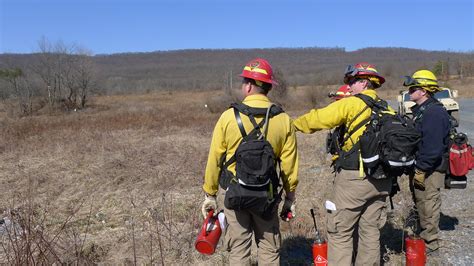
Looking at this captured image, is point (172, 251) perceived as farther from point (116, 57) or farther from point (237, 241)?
point (116, 57)

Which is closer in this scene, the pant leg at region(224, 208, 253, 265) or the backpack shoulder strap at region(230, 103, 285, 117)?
the backpack shoulder strap at region(230, 103, 285, 117)

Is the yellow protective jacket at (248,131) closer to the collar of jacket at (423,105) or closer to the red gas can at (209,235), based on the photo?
the red gas can at (209,235)

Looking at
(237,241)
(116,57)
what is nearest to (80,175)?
(237,241)

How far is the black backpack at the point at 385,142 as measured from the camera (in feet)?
11.0

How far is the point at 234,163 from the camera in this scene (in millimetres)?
3250

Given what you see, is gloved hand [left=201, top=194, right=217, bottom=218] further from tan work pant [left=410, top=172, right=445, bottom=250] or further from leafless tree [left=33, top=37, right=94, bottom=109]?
leafless tree [left=33, top=37, right=94, bottom=109]

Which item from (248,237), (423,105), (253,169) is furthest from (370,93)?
(248,237)

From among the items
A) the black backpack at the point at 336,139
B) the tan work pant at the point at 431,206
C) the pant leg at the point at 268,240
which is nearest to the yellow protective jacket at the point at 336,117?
the black backpack at the point at 336,139

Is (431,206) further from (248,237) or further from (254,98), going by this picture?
(254,98)

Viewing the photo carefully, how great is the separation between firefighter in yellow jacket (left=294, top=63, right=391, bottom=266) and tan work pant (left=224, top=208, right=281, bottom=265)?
0.55 metres

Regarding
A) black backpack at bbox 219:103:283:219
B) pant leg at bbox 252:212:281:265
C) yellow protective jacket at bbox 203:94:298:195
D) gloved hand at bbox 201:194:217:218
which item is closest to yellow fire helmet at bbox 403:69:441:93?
yellow protective jacket at bbox 203:94:298:195

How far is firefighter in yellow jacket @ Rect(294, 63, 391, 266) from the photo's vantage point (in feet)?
11.3

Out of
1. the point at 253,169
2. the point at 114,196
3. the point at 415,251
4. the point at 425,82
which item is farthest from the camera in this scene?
the point at 114,196

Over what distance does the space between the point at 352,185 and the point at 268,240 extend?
0.82 m
